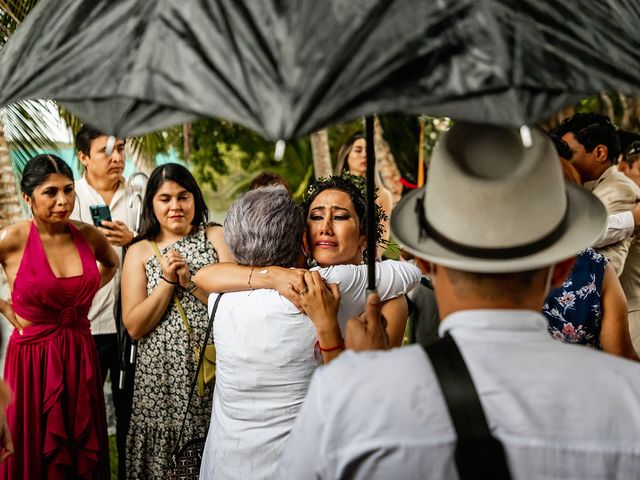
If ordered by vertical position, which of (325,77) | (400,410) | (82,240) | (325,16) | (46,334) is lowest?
(46,334)

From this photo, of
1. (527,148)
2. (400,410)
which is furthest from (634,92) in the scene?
(400,410)

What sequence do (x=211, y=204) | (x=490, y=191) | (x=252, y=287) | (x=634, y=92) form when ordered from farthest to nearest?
(x=211, y=204), (x=252, y=287), (x=634, y=92), (x=490, y=191)

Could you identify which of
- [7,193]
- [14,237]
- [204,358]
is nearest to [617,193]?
[204,358]

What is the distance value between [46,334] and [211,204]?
17151 mm

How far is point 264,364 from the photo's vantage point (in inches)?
110

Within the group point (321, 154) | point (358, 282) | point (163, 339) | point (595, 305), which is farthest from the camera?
point (321, 154)

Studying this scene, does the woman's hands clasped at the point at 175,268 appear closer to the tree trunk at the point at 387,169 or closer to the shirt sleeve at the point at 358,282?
the shirt sleeve at the point at 358,282

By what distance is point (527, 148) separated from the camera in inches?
64.2

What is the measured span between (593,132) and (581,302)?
1.82 m

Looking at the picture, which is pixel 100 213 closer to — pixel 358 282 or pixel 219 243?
pixel 219 243

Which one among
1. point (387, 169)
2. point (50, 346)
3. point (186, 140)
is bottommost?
point (50, 346)

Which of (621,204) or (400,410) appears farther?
(621,204)

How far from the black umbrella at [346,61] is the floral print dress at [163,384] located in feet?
9.20

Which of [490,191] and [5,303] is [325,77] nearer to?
[490,191]
